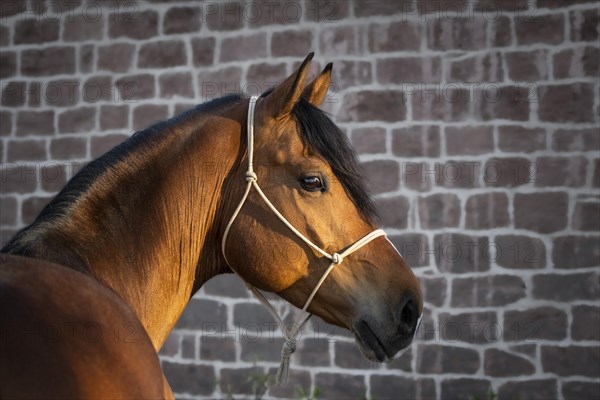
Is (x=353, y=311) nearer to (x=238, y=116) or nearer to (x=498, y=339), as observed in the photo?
(x=238, y=116)

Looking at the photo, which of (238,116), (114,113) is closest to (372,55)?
(114,113)

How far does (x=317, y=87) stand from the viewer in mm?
2600

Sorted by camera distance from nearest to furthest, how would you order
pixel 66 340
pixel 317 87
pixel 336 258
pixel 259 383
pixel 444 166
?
1. pixel 66 340
2. pixel 336 258
3. pixel 317 87
4. pixel 444 166
5. pixel 259 383

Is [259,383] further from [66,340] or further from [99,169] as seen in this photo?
[66,340]

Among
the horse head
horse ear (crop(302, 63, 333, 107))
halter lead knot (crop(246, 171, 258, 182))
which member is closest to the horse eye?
the horse head

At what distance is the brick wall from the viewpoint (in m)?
4.95

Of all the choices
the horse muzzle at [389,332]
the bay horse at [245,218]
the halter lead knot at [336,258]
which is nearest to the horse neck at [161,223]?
the bay horse at [245,218]

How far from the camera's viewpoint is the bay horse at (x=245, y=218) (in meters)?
2.20

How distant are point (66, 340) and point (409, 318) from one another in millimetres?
1192

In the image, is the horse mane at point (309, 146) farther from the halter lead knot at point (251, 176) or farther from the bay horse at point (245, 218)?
the halter lead knot at point (251, 176)

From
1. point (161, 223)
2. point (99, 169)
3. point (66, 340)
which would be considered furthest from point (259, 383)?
point (66, 340)

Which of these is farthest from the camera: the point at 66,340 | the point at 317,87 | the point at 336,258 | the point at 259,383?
the point at 259,383

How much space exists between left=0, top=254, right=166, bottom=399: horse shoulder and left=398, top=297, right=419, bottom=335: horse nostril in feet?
2.96

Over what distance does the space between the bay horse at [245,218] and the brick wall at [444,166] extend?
109 inches
